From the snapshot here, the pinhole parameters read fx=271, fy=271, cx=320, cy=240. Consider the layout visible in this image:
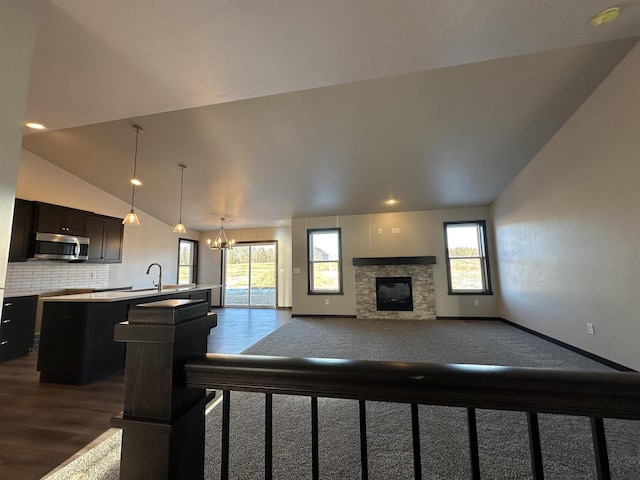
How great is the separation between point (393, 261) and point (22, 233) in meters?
6.40

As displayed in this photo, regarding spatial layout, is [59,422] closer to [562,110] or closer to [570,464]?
[570,464]

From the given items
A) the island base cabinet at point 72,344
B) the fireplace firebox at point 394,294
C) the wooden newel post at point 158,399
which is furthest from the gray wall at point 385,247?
the wooden newel post at point 158,399

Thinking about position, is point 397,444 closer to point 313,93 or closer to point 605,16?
point 605,16

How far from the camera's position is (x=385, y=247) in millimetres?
6438

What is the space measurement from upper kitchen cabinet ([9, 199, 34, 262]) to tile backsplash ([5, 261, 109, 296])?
1.18 ft

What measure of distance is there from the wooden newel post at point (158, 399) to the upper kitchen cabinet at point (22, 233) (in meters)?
4.85

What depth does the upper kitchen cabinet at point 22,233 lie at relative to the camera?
3732 mm

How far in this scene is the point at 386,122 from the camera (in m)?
3.37

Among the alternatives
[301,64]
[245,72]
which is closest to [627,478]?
[301,64]

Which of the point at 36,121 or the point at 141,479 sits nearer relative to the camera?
the point at 141,479

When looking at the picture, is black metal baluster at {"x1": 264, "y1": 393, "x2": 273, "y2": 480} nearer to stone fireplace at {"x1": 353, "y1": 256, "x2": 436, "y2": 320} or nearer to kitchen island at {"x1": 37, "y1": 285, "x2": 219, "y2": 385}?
kitchen island at {"x1": 37, "y1": 285, "x2": 219, "y2": 385}

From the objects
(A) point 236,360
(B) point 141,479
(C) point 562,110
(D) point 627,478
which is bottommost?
(D) point 627,478

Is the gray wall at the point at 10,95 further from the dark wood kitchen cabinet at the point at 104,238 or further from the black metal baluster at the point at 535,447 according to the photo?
the dark wood kitchen cabinet at the point at 104,238

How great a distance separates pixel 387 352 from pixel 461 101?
3.20 metres
